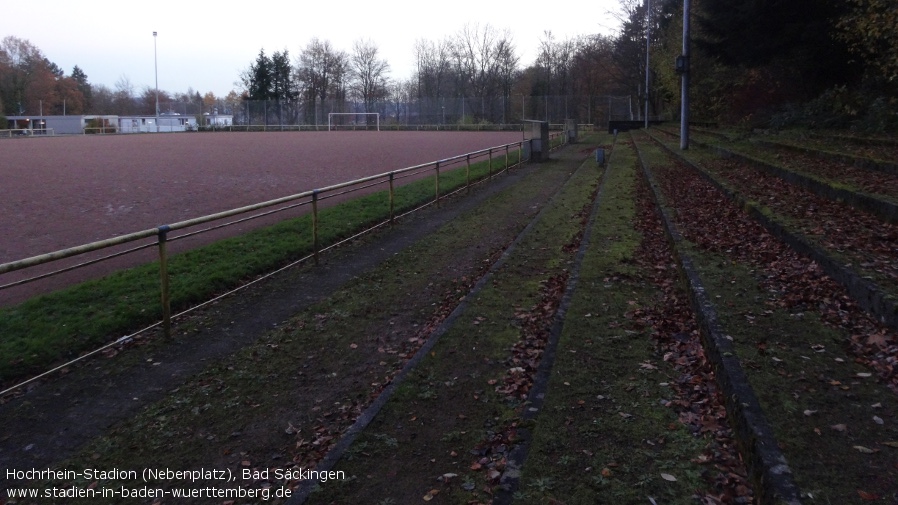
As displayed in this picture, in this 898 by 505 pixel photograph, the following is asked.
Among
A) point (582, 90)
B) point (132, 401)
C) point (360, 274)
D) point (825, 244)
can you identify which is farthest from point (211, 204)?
point (582, 90)

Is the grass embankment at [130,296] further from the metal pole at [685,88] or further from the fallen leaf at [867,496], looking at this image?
the metal pole at [685,88]

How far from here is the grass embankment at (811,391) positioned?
3.36 metres

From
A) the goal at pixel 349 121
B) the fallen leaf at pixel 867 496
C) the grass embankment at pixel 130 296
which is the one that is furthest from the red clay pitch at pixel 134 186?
the goal at pixel 349 121

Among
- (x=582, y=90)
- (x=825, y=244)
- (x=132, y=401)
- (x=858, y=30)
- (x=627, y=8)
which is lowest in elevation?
(x=132, y=401)

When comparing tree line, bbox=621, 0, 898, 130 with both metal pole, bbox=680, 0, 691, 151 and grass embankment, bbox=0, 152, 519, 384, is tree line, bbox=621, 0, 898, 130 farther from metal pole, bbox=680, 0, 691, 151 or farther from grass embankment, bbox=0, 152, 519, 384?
grass embankment, bbox=0, 152, 519, 384

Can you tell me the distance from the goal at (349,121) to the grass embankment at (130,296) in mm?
68852

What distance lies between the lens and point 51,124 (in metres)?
79.8

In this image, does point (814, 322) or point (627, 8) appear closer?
point (814, 322)

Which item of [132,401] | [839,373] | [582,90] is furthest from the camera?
[582,90]

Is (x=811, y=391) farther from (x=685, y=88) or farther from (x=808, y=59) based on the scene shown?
(x=808, y=59)

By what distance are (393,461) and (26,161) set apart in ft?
99.7

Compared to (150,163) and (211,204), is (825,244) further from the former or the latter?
(150,163)

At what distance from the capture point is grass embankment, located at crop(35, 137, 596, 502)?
4.52 m

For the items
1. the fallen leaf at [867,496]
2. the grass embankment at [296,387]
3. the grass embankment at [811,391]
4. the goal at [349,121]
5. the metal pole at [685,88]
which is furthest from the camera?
the goal at [349,121]
